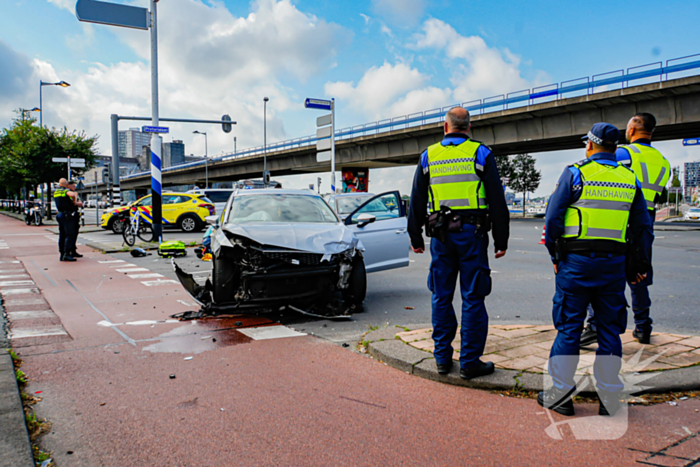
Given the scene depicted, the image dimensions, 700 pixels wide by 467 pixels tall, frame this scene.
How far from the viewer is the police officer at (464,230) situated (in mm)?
3576

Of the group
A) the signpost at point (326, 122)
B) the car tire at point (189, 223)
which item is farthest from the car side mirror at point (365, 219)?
the car tire at point (189, 223)

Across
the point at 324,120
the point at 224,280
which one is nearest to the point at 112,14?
the point at 324,120

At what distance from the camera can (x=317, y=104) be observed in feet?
63.5

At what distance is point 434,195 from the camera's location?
375 centimetres

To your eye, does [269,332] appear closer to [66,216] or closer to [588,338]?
[588,338]

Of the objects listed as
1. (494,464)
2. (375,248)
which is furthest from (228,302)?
(494,464)

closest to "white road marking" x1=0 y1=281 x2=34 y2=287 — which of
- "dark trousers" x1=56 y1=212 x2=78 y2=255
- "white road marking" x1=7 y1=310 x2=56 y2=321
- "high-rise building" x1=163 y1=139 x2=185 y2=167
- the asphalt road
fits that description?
the asphalt road

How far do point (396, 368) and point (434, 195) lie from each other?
1.43 m

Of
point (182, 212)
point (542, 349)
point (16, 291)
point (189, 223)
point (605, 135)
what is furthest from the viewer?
point (189, 223)

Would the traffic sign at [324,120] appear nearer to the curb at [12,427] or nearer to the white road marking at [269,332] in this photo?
the white road marking at [269,332]

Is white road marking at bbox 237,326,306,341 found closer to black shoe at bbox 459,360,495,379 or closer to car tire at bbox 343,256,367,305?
car tire at bbox 343,256,367,305

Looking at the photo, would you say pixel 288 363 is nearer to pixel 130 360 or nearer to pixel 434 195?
pixel 130 360

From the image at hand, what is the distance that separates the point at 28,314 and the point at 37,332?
1064 mm

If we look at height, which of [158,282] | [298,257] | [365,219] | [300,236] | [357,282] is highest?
[365,219]
